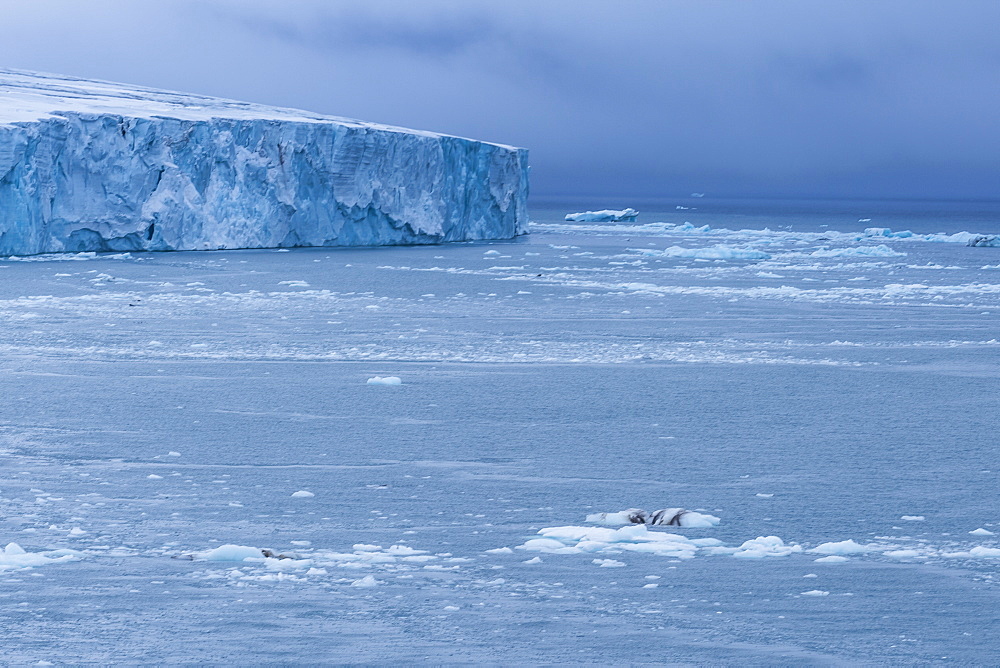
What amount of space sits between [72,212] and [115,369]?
42.3ft

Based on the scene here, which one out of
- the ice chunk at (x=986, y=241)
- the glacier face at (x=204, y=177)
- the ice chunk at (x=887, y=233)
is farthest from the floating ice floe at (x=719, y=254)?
the ice chunk at (x=887, y=233)

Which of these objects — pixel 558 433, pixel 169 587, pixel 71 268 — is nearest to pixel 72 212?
pixel 71 268

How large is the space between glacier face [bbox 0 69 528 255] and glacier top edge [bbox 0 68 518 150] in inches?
3.1

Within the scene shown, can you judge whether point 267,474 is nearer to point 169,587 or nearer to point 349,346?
point 169,587

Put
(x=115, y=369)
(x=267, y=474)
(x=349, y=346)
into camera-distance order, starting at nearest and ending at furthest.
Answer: (x=267, y=474), (x=115, y=369), (x=349, y=346)

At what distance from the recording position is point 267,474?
5.06m

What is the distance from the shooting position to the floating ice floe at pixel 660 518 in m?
4.29

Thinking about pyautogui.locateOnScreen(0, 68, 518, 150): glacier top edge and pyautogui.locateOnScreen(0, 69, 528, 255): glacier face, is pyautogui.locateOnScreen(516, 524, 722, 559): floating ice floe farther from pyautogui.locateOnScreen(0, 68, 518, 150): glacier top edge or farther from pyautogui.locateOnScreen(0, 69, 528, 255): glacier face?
pyautogui.locateOnScreen(0, 68, 518, 150): glacier top edge

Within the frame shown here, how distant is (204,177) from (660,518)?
18328mm

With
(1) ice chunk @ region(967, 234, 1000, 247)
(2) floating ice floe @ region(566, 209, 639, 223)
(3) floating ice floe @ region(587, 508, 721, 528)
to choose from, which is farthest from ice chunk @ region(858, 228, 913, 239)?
(3) floating ice floe @ region(587, 508, 721, 528)

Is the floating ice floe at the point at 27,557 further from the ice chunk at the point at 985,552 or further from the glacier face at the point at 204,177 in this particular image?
the glacier face at the point at 204,177

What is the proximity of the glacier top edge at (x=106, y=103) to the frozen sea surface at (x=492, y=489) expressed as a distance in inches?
400

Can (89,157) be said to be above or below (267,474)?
above

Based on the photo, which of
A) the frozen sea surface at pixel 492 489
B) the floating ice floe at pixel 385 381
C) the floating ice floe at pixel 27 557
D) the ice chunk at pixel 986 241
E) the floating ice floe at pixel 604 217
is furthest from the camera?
the floating ice floe at pixel 604 217
